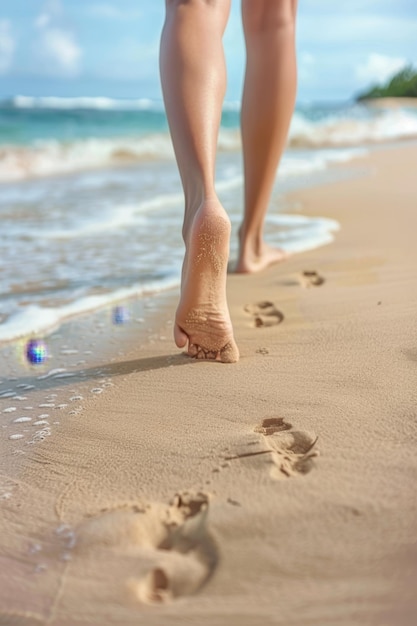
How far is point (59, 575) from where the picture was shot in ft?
2.68

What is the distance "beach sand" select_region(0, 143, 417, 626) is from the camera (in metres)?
0.75

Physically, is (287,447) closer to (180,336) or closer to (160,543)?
(160,543)

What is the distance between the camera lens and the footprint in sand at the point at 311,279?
6.95 ft

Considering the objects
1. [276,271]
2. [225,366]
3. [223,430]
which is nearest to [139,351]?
[225,366]

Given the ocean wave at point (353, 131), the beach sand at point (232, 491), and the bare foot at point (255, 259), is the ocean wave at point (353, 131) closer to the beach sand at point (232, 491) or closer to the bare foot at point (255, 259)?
the bare foot at point (255, 259)

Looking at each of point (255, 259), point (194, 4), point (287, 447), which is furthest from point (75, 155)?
point (287, 447)

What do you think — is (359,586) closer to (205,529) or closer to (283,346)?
(205,529)

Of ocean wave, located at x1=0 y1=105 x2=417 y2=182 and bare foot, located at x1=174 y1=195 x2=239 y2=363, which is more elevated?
bare foot, located at x1=174 y1=195 x2=239 y2=363

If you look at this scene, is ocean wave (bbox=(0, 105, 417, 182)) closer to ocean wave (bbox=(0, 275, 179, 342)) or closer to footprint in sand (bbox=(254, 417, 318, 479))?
ocean wave (bbox=(0, 275, 179, 342))

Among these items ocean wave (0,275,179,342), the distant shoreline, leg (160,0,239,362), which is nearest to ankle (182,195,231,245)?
leg (160,0,239,362)

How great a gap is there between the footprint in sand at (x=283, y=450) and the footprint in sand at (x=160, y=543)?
0.11 meters

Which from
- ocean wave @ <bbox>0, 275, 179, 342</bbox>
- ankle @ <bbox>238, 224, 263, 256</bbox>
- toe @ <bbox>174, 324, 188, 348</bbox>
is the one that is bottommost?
ocean wave @ <bbox>0, 275, 179, 342</bbox>

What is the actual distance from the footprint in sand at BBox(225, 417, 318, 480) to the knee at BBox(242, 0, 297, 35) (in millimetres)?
1328

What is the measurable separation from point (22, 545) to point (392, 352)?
2.57ft
